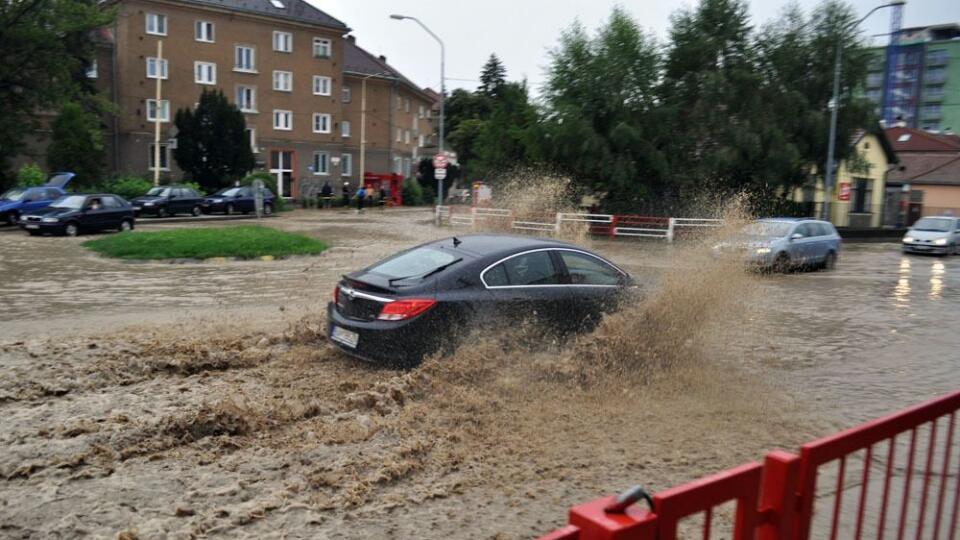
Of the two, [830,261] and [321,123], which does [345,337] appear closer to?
[830,261]

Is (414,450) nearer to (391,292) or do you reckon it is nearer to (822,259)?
(391,292)

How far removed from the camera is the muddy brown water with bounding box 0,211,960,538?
4.82 meters

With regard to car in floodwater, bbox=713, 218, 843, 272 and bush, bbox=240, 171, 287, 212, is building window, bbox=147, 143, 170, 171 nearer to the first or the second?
bush, bbox=240, 171, 287, 212

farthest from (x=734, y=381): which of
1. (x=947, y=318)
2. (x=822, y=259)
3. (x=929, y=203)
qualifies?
(x=929, y=203)

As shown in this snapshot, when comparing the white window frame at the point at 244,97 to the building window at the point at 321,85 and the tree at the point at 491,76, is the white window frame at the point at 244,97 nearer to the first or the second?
the building window at the point at 321,85

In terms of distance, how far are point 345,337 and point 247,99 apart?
155ft

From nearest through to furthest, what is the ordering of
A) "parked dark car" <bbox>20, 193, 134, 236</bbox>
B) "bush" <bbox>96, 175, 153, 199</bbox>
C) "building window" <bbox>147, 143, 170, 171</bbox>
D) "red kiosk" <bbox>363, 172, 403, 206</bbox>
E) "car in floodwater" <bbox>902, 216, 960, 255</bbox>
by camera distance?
"parked dark car" <bbox>20, 193, 134, 236</bbox>
"car in floodwater" <bbox>902, 216, 960, 255</bbox>
"bush" <bbox>96, 175, 153, 199</bbox>
"building window" <bbox>147, 143, 170, 171</bbox>
"red kiosk" <bbox>363, 172, 403, 206</bbox>

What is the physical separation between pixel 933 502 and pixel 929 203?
56.1 metres

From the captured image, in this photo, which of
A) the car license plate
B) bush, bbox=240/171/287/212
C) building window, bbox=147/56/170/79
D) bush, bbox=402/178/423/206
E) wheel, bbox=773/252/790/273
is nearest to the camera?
the car license plate

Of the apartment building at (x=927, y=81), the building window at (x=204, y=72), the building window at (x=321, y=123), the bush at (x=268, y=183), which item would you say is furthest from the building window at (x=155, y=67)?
the apartment building at (x=927, y=81)

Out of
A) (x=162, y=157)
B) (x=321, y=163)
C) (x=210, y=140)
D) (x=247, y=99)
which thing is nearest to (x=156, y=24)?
(x=247, y=99)

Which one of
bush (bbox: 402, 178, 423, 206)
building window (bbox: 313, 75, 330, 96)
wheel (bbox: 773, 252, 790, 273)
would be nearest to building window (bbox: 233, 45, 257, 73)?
building window (bbox: 313, 75, 330, 96)

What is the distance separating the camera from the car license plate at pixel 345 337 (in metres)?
7.73

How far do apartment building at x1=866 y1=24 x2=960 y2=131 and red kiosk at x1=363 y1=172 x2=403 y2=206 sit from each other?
3305 inches
